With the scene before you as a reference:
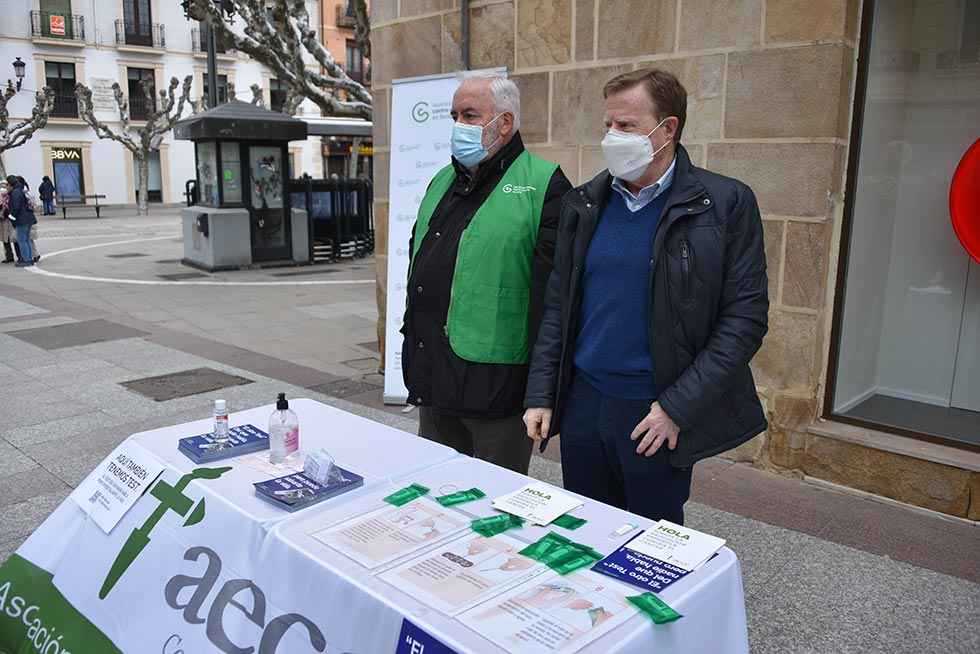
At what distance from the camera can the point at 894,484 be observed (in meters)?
4.30

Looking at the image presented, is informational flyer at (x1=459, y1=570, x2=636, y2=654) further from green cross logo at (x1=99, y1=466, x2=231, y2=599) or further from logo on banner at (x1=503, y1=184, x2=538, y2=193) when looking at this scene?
logo on banner at (x1=503, y1=184, x2=538, y2=193)

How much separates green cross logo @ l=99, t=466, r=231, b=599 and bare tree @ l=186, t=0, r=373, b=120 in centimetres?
1053

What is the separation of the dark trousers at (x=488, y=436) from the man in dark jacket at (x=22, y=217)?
1361cm

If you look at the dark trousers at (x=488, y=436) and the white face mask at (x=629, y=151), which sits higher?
the white face mask at (x=629, y=151)

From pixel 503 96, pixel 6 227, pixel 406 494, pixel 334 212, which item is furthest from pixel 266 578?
pixel 6 227

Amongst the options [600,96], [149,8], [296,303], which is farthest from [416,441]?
[149,8]

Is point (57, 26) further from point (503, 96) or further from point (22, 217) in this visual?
point (503, 96)

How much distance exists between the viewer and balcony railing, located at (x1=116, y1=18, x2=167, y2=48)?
37812 mm

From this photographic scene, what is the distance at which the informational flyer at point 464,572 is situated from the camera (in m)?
1.75

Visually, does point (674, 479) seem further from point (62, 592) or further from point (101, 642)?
point (62, 592)

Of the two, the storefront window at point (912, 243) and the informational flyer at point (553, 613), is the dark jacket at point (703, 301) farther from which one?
the storefront window at point (912, 243)

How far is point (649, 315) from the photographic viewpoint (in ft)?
7.69

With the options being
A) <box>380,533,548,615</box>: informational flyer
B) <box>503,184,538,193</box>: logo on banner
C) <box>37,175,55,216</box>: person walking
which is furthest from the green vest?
<box>37,175,55,216</box>: person walking

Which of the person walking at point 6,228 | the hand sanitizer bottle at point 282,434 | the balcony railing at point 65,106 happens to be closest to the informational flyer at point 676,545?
the hand sanitizer bottle at point 282,434
